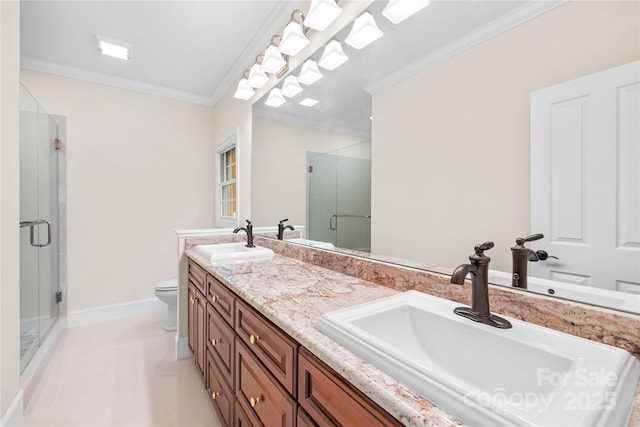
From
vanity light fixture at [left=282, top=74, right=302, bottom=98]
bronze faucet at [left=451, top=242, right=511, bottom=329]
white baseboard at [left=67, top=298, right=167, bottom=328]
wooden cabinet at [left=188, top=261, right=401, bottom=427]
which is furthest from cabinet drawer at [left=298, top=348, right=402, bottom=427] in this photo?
white baseboard at [left=67, top=298, right=167, bottom=328]

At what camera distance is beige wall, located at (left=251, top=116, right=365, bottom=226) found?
1.63 metres

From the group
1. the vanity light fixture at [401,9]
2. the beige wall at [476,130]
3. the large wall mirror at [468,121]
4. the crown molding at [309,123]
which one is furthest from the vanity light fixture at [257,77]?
the beige wall at [476,130]

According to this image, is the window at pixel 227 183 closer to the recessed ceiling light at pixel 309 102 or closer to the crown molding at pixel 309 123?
the crown molding at pixel 309 123

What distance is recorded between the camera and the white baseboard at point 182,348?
217cm

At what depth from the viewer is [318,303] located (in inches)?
37.9

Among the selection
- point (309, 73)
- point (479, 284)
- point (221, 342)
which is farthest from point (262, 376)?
point (309, 73)

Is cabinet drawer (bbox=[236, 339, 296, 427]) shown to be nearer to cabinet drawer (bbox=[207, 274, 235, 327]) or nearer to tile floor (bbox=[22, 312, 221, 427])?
cabinet drawer (bbox=[207, 274, 235, 327])

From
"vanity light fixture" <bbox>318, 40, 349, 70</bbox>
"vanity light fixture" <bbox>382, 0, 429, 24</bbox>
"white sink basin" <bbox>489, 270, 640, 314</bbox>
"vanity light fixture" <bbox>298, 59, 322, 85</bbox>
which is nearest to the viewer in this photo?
"white sink basin" <bbox>489, 270, 640, 314</bbox>

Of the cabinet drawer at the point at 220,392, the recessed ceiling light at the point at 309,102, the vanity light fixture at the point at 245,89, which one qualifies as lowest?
the cabinet drawer at the point at 220,392
